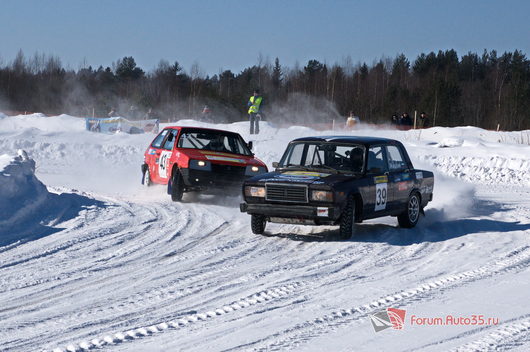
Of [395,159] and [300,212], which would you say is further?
[395,159]

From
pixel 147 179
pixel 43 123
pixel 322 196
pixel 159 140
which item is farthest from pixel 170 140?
pixel 43 123

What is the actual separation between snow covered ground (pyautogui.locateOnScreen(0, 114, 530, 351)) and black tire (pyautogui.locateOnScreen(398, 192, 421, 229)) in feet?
0.48

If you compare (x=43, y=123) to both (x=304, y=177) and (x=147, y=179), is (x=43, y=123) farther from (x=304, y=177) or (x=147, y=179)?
(x=304, y=177)

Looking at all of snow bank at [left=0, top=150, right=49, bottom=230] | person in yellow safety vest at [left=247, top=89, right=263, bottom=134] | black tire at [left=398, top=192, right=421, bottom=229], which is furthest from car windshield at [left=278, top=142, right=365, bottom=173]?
person in yellow safety vest at [left=247, top=89, right=263, bottom=134]

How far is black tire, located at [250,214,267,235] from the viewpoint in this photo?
1055 cm

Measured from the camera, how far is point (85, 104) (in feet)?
226

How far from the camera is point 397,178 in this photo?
1135cm

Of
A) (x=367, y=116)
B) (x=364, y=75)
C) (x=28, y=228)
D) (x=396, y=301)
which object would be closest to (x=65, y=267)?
(x=28, y=228)

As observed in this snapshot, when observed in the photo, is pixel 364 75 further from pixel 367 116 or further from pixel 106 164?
pixel 106 164

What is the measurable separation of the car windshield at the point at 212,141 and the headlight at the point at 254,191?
4.25 m

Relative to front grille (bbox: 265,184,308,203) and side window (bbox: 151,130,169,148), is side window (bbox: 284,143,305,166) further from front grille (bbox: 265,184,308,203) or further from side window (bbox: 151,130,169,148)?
side window (bbox: 151,130,169,148)

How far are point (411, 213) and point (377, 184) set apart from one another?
1228 mm

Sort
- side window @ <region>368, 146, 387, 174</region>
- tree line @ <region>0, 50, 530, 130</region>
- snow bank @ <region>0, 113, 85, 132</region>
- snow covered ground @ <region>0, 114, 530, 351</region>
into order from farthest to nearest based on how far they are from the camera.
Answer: tree line @ <region>0, 50, 530, 130</region> → snow bank @ <region>0, 113, 85, 132</region> → side window @ <region>368, 146, 387, 174</region> → snow covered ground @ <region>0, 114, 530, 351</region>

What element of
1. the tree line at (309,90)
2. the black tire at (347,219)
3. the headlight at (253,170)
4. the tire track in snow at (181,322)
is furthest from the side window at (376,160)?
the tree line at (309,90)
